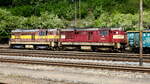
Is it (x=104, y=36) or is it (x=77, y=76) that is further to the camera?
(x=104, y=36)

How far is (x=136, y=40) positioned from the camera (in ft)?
113

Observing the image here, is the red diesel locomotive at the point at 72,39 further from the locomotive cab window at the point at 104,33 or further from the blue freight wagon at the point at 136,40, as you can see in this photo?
the blue freight wagon at the point at 136,40

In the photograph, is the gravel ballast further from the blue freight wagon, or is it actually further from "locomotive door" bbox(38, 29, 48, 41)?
"locomotive door" bbox(38, 29, 48, 41)

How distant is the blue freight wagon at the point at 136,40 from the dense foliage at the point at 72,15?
45.9 ft

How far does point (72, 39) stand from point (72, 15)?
123ft

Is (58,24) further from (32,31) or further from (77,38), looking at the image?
(77,38)

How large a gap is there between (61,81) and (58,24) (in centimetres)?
4855

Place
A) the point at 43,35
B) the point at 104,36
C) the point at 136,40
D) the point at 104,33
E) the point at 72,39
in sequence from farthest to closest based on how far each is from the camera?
the point at 43,35 < the point at 72,39 < the point at 104,33 < the point at 104,36 < the point at 136,40

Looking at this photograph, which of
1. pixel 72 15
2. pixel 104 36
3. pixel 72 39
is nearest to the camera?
pixel 104 36

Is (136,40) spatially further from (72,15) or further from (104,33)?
(72,15)

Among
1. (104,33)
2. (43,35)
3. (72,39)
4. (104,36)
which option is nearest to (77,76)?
(104,36)

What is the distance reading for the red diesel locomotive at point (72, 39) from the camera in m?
35.7

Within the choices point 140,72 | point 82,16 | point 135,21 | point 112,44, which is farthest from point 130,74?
point 82,16

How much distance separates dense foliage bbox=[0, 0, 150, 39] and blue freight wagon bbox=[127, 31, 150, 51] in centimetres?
1399
